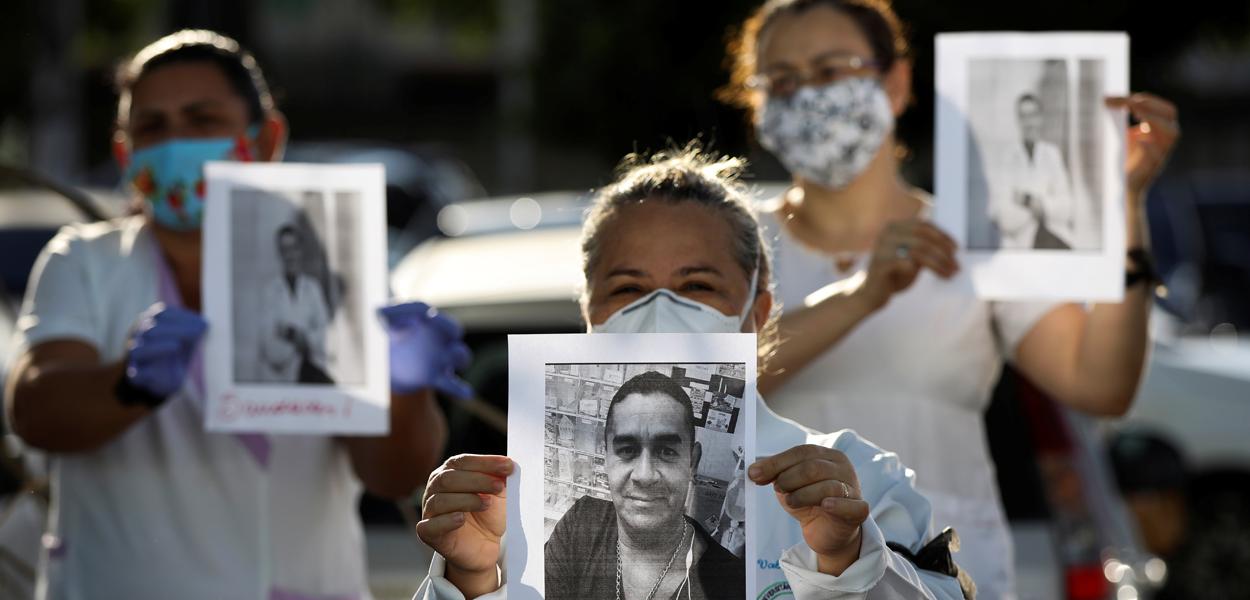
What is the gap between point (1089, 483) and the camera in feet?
14.7

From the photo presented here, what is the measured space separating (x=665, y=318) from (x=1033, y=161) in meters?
1.26

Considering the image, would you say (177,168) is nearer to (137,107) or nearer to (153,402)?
(137,107)

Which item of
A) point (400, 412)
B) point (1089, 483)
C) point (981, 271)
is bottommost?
point (1089, 483)

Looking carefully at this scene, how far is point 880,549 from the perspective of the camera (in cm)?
222

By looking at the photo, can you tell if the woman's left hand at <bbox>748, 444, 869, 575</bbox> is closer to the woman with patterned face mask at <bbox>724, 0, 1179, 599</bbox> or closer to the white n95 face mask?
the white n95 face mask

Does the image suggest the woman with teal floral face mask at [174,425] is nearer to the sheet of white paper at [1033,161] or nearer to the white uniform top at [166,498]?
the white uniform top at [166,498]

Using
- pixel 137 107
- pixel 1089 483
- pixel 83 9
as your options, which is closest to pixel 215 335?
pixel 137 107

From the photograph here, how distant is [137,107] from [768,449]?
1618 mm

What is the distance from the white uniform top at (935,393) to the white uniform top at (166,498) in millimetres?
886

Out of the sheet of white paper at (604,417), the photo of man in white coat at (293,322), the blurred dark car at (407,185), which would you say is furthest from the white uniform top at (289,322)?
the blurred dark car at (407,185)

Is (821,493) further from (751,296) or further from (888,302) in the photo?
(888,302)

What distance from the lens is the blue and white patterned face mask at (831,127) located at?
11.7 feet

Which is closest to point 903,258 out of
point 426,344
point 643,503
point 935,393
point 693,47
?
point 935,393

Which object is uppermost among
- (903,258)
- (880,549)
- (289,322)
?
(903,258)
